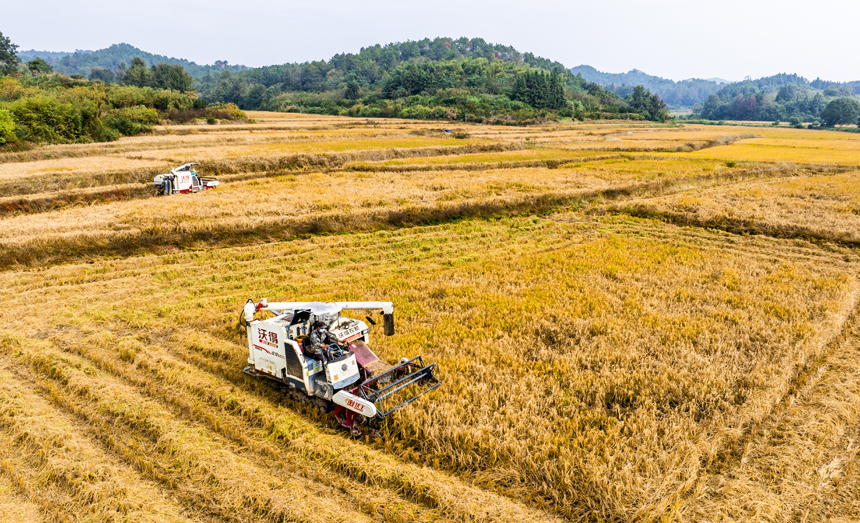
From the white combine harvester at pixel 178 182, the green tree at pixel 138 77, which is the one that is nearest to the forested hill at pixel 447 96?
the green tree at pixel 138 77

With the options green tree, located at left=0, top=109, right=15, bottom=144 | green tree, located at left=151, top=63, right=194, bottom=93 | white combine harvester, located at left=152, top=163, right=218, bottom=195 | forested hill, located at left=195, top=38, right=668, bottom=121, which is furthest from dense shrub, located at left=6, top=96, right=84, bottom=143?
green tree, located at left=151, top=63, right=194, bottom=93

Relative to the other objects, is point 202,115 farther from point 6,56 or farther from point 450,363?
point 450,363

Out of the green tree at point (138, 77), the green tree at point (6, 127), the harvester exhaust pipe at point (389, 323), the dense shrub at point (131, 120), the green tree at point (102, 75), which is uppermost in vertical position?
the green tree at point (102, 75)

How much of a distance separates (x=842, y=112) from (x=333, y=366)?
480 ft

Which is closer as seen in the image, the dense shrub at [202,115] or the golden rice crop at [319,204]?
the golden rice crop at [319,204]

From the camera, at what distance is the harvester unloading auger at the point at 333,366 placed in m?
7.73

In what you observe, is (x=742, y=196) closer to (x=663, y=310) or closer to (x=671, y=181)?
(x=671, y=181)

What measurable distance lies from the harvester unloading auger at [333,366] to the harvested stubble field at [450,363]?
371 millimetres

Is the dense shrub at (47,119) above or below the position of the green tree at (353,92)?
below

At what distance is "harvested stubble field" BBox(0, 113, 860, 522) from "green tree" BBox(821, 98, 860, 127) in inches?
4739

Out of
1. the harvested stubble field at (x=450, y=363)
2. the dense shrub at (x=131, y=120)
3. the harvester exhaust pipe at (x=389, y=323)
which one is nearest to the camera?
the harvested stubble field at (x=450, y=363)

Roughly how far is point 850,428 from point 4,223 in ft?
86.0

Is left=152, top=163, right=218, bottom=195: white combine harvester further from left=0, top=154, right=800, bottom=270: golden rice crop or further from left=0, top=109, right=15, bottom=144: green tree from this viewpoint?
left=0, top=109, right=15, bottom=144: green tree

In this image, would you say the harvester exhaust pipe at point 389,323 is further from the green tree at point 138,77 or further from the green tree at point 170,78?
the green tree at point 138,77
